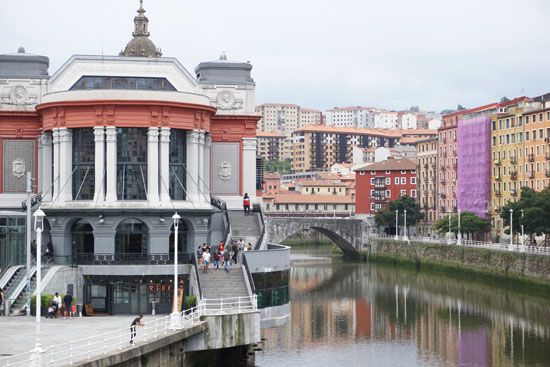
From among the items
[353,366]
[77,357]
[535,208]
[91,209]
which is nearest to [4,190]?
[91,209]

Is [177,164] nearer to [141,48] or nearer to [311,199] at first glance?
[141,48]

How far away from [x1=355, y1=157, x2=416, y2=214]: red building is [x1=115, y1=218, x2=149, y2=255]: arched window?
102 metres

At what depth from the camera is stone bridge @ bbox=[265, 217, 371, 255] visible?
442 feet

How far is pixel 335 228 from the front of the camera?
139m

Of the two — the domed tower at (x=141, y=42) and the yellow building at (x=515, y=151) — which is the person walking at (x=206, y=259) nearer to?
the domed tower at (x=141, y=42)

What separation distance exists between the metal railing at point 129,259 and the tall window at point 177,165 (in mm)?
4276

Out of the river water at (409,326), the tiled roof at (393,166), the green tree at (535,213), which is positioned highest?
the tiled roof at (393,166)

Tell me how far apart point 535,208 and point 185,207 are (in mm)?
46974

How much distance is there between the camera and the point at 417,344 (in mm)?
62312

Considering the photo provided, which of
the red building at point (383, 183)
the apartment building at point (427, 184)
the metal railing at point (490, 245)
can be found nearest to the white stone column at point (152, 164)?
the metal railing at point (490, 245)

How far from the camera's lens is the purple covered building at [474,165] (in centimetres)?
13150

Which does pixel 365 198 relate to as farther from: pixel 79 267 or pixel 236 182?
pixel 79 267

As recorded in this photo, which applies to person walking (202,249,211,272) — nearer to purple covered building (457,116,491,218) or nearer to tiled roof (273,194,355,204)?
purple covered building (457,116,491,218)

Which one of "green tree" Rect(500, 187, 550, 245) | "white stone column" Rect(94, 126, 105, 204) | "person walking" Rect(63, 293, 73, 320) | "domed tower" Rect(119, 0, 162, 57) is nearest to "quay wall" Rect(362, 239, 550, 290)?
"green tree" Rect(500, 187, 550, 245)
